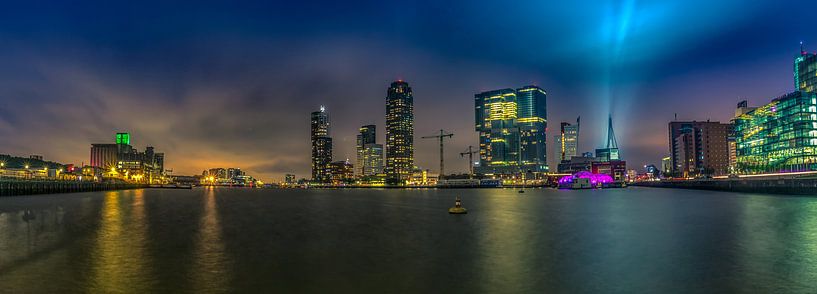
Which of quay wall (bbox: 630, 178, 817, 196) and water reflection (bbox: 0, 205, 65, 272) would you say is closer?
water reflection (bbox: 0, 205, 65, 272)

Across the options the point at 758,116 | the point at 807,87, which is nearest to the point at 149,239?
the point at 758,116

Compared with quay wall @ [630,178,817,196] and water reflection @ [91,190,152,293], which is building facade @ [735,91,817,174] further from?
water reflection @ [91,190,152,293]

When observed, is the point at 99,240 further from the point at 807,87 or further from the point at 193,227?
the point at 807,87

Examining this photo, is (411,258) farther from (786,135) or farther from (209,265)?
(786,135)

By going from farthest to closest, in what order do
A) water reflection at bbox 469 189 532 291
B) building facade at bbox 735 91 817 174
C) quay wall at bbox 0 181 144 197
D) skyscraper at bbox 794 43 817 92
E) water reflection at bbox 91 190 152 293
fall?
skyscraper at bbox 794 43 817 92
building facade at bbox 735 91 817 174
quay wall at bbox 0 181 144 197
water reflection at bbox 469 189 532 291
water reflection at bbox 91 190 152 293

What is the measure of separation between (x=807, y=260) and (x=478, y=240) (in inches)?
738

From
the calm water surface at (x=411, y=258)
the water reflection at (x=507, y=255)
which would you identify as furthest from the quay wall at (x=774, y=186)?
the water reflection at (x=507, y=255)

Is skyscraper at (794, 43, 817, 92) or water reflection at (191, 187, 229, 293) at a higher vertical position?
skyscraper at (794, 43, 817, 92)

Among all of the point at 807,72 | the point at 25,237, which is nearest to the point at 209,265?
the point at 25,237

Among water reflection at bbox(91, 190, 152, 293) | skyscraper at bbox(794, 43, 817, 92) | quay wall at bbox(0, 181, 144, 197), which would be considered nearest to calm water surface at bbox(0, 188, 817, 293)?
water reflection at bbox(91, 190, 152, 293)

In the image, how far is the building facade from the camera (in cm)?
16300

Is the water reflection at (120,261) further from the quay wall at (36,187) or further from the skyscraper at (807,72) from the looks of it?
the skyscraper at (807,72)

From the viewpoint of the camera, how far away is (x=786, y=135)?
171750 mm

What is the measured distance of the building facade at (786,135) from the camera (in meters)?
163
